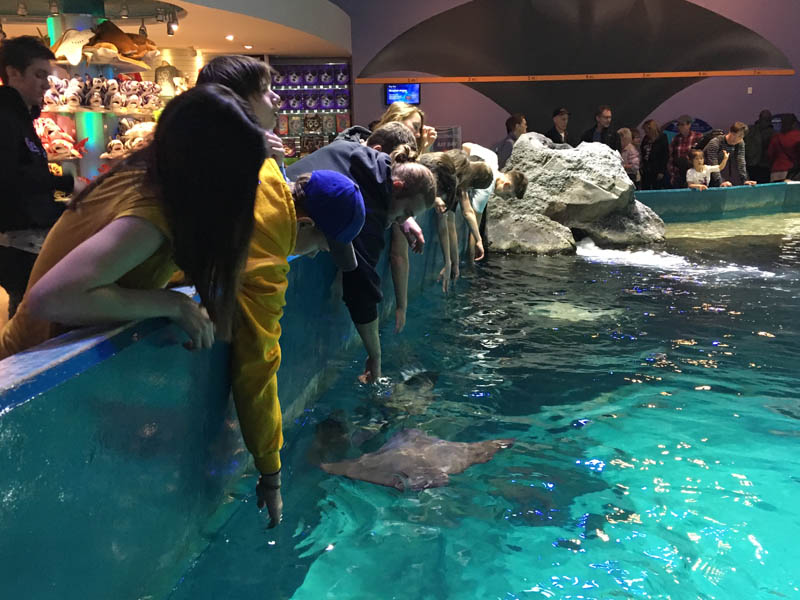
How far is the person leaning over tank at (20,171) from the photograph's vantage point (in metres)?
2.62

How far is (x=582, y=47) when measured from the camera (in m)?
15.7

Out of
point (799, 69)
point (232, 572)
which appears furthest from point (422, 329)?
point (799, 69)

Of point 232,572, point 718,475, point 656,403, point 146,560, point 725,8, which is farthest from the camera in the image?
point 725,8

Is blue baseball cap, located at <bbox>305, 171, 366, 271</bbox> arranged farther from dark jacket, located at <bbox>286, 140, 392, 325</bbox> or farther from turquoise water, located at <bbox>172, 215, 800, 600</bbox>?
turquoise water, located at <bbox>172, 215, 800, 600</bbox>

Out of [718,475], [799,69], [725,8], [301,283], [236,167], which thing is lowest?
[718,475]

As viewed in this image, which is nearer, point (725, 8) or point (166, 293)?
point (166, 293)

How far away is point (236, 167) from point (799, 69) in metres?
17.5

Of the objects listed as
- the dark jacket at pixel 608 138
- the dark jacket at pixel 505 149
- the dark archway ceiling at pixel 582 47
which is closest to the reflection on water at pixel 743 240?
the dark jacket at pixel 608 138

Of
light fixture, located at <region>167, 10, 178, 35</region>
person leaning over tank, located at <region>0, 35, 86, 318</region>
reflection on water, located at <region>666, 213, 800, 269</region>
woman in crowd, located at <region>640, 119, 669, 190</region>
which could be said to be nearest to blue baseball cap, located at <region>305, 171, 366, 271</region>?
person leaning over tank, located at <region>0, 35, 86, 318</region>

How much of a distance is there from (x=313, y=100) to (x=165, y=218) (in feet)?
49.8

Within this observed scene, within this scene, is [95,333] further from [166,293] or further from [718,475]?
[718,475]

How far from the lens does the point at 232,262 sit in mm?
1499

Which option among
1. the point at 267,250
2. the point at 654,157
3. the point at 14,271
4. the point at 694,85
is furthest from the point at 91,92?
the point at 694,85

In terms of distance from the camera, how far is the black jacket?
2611mm
